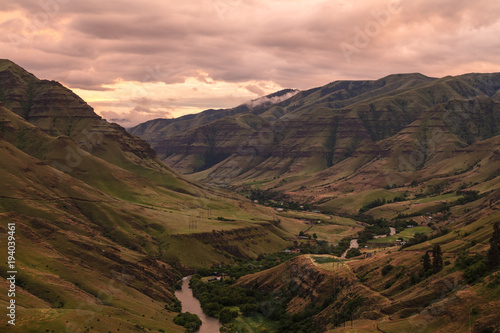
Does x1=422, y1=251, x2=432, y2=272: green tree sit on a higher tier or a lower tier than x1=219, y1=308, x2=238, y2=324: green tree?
higher

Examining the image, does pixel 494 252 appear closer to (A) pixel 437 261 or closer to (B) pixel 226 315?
(A) pixel 437 261

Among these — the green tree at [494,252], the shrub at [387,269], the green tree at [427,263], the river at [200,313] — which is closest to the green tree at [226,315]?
the river at [200,313]

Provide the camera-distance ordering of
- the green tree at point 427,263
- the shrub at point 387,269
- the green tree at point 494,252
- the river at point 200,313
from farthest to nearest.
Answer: the river at point 200,313
the shrub at point 387,269
the green tree at point 427,263
the green tree at point 494,252

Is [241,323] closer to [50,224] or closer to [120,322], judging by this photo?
[120,322]

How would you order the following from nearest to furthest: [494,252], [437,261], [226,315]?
[494,252] < [437,261] < [226,315]

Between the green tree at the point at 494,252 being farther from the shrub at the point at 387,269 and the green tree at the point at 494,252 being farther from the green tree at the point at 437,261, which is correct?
the shrub at the point at 387,269

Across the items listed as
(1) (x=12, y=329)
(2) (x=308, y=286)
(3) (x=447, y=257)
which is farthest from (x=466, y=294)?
(1) (x=12, y=329)

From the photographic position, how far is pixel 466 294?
105062 mm

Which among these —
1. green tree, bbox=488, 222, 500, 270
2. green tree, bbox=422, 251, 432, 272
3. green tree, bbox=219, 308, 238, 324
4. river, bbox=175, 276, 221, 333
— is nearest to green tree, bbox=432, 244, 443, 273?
green tree, bbox=422, 251, 432, 272

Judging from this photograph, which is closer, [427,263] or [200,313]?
[427,263]

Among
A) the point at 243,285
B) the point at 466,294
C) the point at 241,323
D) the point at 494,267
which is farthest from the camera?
the point at 243,285

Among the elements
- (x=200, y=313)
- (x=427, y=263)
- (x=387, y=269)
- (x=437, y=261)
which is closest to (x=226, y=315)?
(x=200, y=313)

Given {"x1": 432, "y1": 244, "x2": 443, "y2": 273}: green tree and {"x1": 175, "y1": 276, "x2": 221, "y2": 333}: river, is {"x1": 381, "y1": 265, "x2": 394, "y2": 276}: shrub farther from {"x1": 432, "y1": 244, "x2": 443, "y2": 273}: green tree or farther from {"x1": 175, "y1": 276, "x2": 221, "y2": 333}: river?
{"x1": 175, "y1": 276, "x2": 221, "y2": 333}: river

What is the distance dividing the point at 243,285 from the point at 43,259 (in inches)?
3308
